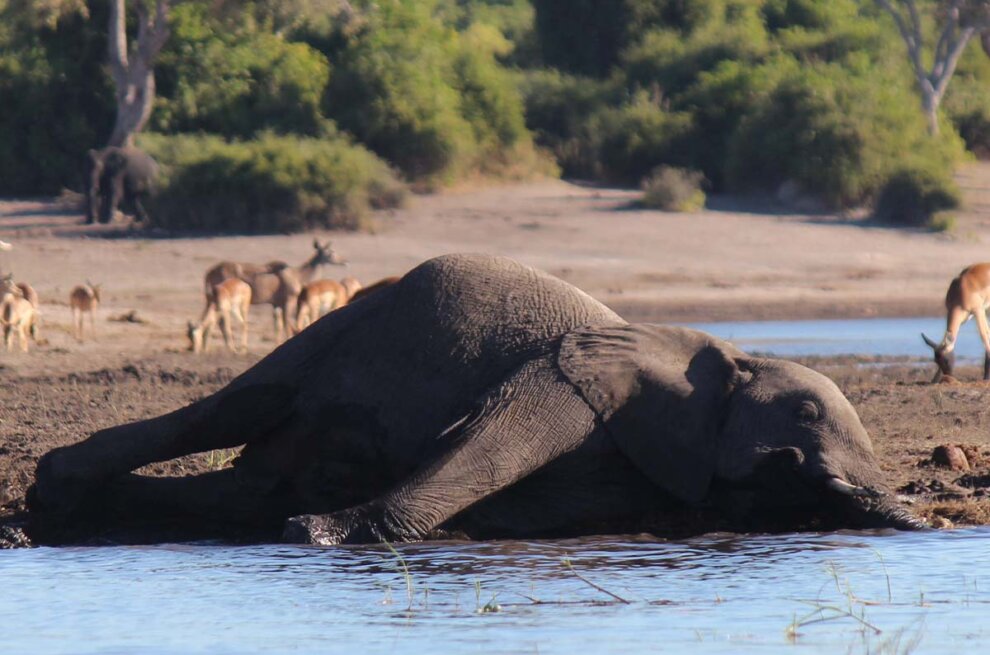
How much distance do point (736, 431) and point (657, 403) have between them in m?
0.32

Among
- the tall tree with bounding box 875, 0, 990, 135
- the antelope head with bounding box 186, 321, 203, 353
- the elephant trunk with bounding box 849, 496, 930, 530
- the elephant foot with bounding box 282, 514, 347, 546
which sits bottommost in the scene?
the antelope head with bounding box 186, 321, 203, 353

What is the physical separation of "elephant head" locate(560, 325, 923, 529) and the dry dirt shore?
4.83 meters

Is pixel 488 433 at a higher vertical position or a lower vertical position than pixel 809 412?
lower

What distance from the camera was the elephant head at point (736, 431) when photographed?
249 inches

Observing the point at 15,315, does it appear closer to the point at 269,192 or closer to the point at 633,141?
the point at 269,192

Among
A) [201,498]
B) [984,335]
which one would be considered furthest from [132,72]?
[201,498]

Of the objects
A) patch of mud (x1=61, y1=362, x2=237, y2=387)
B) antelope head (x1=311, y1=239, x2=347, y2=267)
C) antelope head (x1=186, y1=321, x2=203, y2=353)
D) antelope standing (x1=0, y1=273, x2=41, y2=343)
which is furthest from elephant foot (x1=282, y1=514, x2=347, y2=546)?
antelope head (x1=311, y1=239, x2=347, y2=267)

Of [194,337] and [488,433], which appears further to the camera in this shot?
[194,337]

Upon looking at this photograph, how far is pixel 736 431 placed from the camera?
6.41m

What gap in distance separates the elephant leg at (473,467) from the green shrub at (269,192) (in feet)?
52.9

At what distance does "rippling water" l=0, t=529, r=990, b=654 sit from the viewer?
553 cm

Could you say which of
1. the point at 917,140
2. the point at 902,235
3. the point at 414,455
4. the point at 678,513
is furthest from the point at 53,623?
the point at 917,140

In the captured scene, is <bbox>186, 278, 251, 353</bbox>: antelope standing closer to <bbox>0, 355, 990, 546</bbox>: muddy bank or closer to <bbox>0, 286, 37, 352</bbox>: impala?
<bbox>0, 286, 37, 352</bbox>: impala

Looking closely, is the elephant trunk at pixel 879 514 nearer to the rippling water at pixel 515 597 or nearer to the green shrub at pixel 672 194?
the rippling water at pixel 515 597
